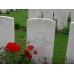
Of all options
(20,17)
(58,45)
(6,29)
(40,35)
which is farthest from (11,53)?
(20,17)

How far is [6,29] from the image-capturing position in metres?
5.89

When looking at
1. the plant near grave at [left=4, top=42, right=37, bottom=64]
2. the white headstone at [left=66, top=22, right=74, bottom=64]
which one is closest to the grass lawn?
the white headstone at [left=66, top=22, right=74, bottom=64]

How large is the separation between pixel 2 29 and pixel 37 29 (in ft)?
2.91

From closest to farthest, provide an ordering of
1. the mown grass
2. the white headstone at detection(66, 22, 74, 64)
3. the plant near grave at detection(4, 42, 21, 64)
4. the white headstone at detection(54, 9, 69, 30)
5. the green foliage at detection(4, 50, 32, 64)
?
the plant near grave at detection(4, 42, 21, 64), the green foliage at detection(4, 50, 32, 64), the white headstone at detection(66, 22, 74, 64), the white headstone at detection(54, 9, 69, 30), the mown grass

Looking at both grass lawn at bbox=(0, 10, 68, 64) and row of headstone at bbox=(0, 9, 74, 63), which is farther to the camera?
grass lawn at bbox=(0, 10, 68, 64)

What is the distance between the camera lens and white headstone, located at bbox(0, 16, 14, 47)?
5793 millimetres

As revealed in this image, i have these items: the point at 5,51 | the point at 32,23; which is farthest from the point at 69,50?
the point at 5,51

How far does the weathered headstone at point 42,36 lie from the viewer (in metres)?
5.69

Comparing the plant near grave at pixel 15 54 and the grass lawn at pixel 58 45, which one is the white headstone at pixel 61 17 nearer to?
the grass lawn at pixel 58 45

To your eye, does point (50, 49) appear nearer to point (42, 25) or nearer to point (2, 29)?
point (42, 25)

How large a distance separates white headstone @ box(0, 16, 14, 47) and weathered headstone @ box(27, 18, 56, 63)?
0.43 m

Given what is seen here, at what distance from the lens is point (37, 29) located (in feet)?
19.0

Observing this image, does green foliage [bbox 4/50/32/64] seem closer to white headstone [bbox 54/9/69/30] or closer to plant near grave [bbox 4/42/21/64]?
plant near grave [bbox 4/42/21/64]

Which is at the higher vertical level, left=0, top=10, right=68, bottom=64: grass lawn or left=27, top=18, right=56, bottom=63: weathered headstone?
left=27, top=18, right=56, bottom=63: weathered headstone
